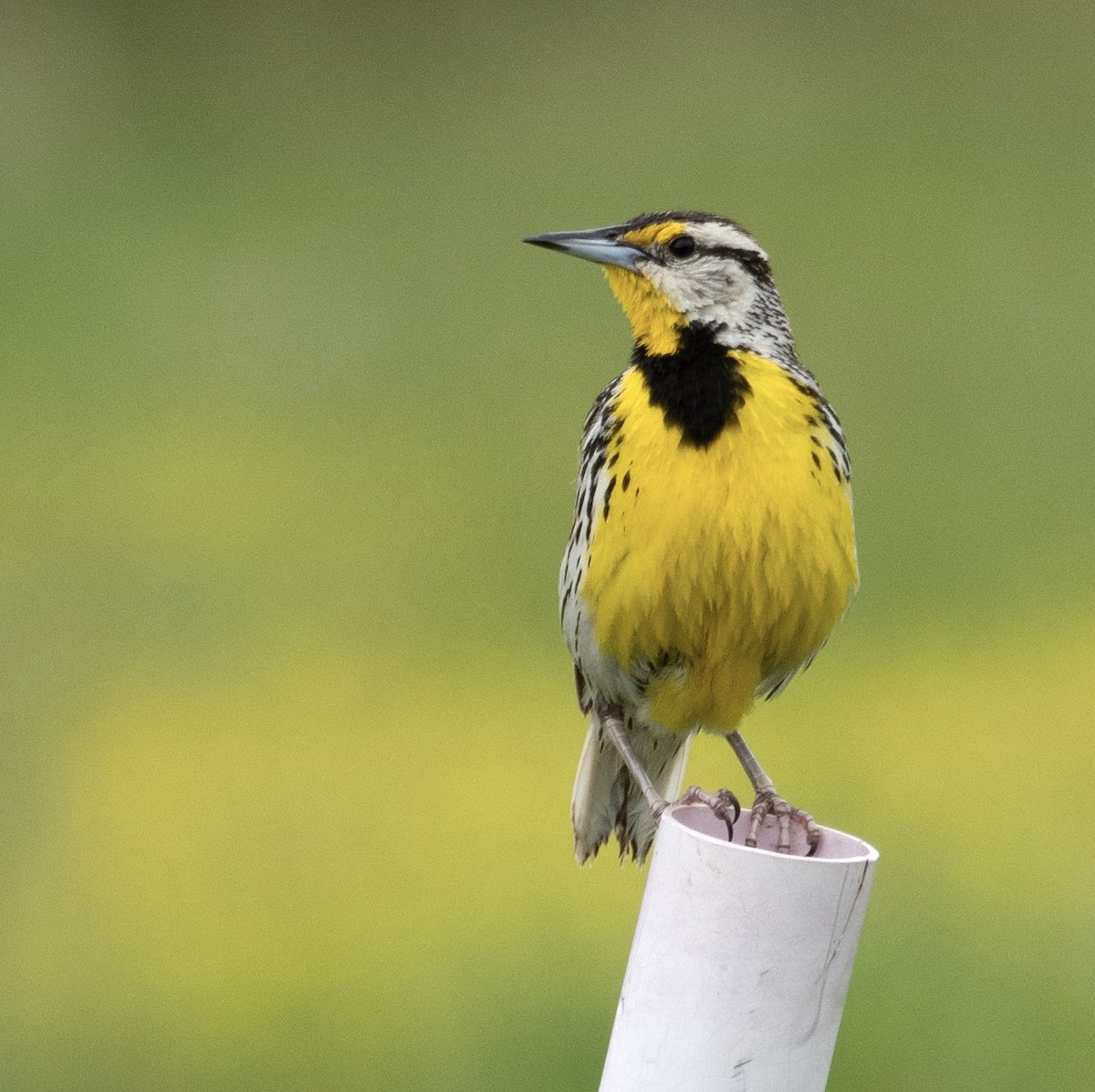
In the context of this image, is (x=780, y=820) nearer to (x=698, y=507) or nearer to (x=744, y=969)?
(x=698, y=507)

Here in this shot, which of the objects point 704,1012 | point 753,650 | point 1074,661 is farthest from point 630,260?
point 1074,661

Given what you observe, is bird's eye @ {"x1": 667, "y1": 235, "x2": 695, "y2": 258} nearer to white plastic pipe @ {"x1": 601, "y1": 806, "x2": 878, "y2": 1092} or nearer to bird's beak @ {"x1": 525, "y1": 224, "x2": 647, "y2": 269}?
bird's beak @ {"x1": 525, "y1": 224, "x2": 647, "y2": 269}

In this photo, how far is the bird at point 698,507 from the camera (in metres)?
2.71

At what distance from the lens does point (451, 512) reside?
276 inches

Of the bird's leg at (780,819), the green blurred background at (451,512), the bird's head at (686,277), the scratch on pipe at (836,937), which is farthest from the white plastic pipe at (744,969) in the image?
the green blurred background at (451,512)

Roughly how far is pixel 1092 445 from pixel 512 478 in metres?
1.95

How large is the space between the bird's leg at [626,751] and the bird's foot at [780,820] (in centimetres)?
30

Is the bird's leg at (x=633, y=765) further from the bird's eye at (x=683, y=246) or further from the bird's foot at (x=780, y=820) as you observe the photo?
the bird's eye at (x=683, y=246)

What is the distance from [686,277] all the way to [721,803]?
2.56 feet

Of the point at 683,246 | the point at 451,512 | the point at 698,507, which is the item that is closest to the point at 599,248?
the point at 683,246

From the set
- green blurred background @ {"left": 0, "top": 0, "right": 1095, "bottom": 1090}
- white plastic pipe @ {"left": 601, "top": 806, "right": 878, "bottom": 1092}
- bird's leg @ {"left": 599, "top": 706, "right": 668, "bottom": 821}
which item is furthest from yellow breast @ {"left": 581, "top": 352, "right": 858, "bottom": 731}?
green blurred background @ {"left": 0, "top": 0, "right": 1095, "bottom": 1090}

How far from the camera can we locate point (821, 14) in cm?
1150

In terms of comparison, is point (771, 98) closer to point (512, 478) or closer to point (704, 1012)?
point (512, 478)

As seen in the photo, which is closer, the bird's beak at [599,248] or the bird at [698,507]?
the bird at [698,507]
